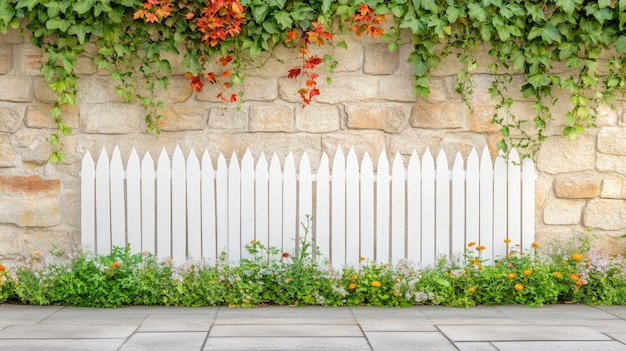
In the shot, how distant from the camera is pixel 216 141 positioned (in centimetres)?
515

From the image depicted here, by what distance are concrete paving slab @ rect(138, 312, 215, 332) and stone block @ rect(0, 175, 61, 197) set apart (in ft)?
4.29

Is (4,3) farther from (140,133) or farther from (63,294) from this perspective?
(63,294)

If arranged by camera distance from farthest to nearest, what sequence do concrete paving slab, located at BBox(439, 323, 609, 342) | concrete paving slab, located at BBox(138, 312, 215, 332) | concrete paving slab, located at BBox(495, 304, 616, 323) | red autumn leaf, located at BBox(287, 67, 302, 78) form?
red autumn leaf, located at BBox(287, 67, 302, 78) → concrete paving slab, located at BBox(495, 304, 616, 323) → concrete paving slab, located at BBox(138, 312, 215, 332) → concrete paving slab, located at BBox(439, 323, 609, 342)

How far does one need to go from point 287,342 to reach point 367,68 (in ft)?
7.25

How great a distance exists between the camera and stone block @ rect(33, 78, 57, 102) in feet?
16.8

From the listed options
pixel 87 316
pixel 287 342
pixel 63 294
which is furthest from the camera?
pixel 63 294

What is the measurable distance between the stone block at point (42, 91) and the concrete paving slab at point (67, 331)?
170cm

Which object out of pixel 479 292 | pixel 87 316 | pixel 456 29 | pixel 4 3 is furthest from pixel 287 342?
pixel 4 3

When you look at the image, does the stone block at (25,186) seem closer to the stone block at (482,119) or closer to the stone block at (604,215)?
the stone block at (482,119)

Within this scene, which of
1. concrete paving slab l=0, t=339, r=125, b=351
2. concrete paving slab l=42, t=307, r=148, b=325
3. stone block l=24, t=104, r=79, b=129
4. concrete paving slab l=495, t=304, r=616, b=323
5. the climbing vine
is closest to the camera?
concrete paving slab l=0, t=339, r=125, b=351

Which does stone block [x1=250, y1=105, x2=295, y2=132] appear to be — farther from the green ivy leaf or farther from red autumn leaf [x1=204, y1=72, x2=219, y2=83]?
the green ivy leaf

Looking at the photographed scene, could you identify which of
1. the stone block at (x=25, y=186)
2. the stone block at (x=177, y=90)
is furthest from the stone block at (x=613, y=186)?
the stone block at (x=25, y=186)

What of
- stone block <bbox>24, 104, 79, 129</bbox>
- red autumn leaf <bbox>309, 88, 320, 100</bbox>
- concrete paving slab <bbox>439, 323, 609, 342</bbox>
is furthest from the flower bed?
red autumn leaf <bbox>309, 88, 320, 100</bbox>

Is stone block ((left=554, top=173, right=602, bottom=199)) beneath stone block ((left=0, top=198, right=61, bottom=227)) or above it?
above
